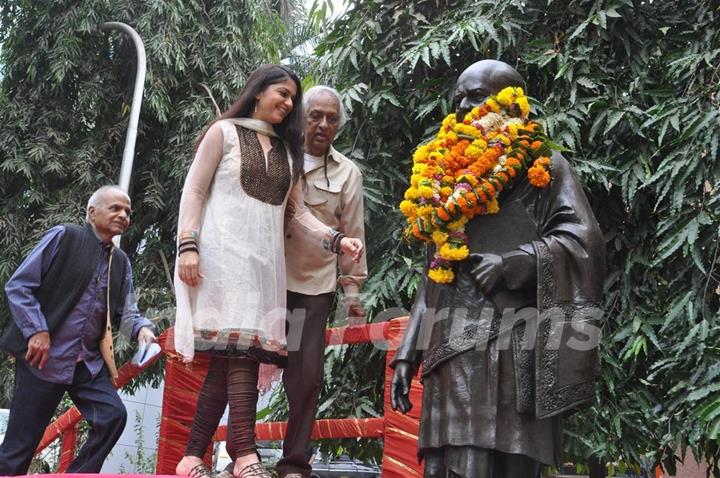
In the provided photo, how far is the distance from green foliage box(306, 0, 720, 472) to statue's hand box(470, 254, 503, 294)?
218cm

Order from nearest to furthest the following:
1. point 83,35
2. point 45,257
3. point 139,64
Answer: point 45,257, point 139,64, point 83,35

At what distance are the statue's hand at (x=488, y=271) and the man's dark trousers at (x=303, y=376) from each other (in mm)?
1079

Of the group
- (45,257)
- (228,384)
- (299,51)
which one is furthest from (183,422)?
(299,51)

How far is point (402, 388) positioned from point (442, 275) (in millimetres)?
453

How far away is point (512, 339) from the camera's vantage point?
3.12 m

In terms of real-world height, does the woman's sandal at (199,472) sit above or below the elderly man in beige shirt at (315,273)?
below

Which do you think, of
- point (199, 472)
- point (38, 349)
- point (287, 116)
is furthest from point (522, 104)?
point (38, 349)

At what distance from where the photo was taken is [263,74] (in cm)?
390

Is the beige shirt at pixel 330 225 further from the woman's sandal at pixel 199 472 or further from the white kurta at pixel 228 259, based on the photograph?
the woman's sandal at pixel 199 472

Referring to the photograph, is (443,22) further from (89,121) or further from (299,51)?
(299,51)

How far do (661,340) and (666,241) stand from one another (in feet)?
2.40

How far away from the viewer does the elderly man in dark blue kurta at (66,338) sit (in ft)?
14.3

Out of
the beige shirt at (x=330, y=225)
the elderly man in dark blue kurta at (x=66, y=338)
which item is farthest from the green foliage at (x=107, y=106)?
the beige shirt at (x=330, y=225)

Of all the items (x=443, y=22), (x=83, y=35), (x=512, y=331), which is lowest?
(x=512, y=331)
